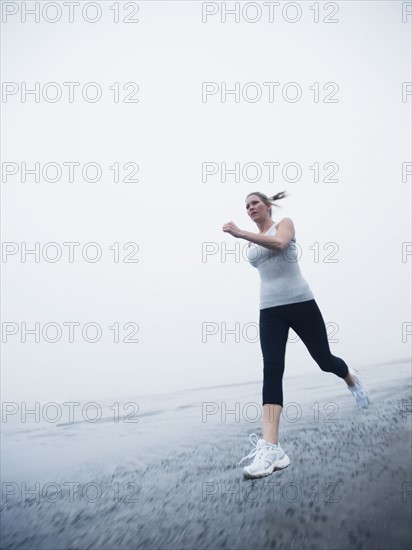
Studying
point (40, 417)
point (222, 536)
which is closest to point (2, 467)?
point (222, 536)

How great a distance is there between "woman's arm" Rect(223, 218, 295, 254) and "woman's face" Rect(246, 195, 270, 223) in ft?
0.79

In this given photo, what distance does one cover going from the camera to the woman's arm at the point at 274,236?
2.66 metres

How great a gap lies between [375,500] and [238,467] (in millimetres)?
1047

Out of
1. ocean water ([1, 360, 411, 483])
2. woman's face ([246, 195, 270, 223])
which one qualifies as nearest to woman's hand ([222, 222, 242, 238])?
woman's face ([246, 195, 270, 223])

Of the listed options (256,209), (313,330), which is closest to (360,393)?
(313,330)

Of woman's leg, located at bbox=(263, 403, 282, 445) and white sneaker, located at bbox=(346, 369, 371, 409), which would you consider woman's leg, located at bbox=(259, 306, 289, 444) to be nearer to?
woman's leg, located at bbox=(263, 403, 282, 445)

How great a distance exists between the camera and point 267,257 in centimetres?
314

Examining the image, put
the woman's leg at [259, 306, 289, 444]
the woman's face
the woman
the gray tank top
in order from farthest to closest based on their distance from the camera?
the woman's face < the gray tank top < the woman < the woman's leg at [259, 306, 289, 444]

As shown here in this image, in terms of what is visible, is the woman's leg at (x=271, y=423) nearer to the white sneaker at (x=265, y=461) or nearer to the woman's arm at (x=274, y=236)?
the white sneaker at (x=265, y=461)

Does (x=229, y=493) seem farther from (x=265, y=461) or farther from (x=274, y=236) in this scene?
(x=274, y=236)

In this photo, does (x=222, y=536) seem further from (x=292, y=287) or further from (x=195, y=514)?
(x=292, y=287)

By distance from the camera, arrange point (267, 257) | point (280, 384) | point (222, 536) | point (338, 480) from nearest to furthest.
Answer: point (222, 536) < point (338, 480) < point (280, 384) < point (267, 257)

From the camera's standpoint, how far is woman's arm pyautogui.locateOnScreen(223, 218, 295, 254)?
266 centimetres

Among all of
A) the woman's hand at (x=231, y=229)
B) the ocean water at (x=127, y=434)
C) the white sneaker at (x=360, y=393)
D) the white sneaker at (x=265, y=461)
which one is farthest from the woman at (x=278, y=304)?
the ocean water at (x=127, y=434)
